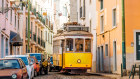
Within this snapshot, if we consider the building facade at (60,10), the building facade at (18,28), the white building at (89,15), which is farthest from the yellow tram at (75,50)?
the building facade at (60,10)

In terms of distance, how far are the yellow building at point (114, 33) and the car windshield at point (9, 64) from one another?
11.5 meters

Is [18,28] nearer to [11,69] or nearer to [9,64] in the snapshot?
[9,64]

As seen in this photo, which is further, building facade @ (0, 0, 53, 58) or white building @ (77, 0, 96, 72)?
white building @ (77, 0, 96, 72)

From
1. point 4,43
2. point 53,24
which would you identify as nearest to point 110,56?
point 4,43

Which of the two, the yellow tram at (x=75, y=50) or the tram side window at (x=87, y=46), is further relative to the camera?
the tram side window at (x=87, y=46)

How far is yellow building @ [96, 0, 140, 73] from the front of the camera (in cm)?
2683

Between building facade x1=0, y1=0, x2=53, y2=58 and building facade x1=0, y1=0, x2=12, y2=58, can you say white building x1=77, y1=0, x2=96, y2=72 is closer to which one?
building facade x1=0, y1=0, x2=53, y2=58

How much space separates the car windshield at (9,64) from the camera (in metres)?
16.8

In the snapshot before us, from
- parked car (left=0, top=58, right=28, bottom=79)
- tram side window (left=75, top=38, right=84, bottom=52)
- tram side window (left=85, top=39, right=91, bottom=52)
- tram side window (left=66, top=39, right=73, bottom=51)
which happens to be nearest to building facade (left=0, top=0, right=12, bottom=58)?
tram side window (left=66, top=39, right=73, bottom=51)

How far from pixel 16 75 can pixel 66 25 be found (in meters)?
15.9

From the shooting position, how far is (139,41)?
2695 centimetres

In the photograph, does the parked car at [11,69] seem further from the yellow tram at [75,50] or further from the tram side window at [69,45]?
the tram side window at [69,45]

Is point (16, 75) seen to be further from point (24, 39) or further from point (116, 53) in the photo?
point (24, 39)

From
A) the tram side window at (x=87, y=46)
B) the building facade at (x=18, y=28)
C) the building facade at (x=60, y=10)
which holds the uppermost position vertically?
the building facade at (x=60, y=10)
